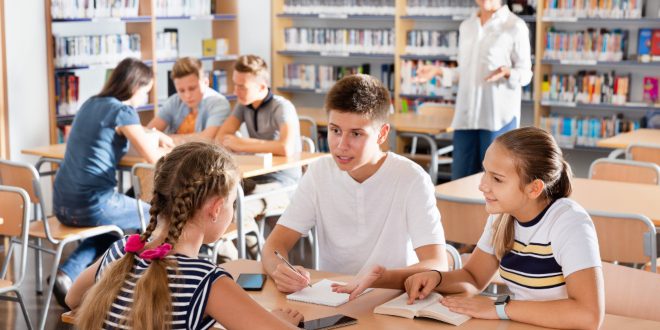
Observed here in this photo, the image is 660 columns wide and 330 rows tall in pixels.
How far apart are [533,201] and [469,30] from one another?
12.3 feet

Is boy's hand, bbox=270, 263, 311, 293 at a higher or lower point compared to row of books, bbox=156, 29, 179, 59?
lower

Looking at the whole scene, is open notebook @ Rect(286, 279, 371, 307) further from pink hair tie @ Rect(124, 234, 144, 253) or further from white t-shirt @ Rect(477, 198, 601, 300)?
pink hair tie @ Rect(124, 234, 144, 253)

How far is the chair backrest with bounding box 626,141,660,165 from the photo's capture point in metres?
5.04

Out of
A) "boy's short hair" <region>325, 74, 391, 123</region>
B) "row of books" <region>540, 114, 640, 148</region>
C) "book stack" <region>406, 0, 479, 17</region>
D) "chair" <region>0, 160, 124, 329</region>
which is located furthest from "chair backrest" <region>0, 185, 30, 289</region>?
"book stack" <region>406, 0, 479, 17</region>

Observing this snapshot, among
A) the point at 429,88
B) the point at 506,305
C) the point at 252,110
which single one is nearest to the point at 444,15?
the point at 429,88

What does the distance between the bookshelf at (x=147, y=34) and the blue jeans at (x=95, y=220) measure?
92.5 inches

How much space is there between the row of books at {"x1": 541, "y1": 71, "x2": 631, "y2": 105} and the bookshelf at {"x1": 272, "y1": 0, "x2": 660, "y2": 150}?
5 centimetres

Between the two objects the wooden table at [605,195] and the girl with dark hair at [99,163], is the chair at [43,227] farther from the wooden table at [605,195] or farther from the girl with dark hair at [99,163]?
the wooden table at [605,195]

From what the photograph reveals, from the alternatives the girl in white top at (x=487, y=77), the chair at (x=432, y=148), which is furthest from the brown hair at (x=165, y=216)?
the chair at (x=432, y=148)

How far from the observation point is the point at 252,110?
5078mm

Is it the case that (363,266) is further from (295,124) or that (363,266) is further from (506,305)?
(295,124)

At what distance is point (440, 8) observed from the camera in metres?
7.80

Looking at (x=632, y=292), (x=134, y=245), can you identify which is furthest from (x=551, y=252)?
(x=134, y=245)

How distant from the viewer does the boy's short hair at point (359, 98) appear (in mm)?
2680
